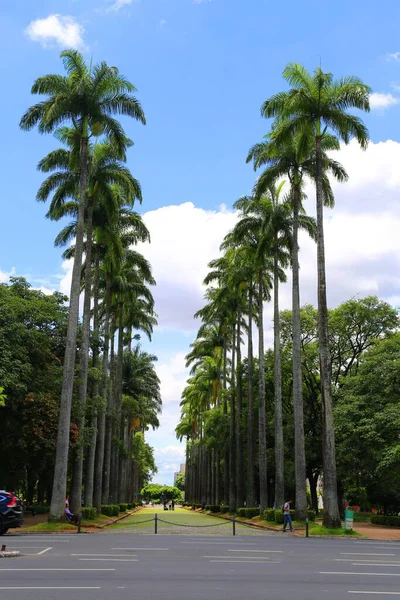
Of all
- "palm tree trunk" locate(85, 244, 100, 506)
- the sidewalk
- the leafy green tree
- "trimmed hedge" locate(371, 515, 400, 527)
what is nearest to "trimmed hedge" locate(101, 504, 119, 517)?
"palm tree trunk" locate(85, 244, 100, 506)

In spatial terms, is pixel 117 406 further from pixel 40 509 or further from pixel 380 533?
pixel 380 533

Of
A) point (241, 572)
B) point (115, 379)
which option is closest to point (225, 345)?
point (115, 379)

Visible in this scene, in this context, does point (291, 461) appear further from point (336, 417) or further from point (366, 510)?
point (366, 510)

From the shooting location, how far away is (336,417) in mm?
38406

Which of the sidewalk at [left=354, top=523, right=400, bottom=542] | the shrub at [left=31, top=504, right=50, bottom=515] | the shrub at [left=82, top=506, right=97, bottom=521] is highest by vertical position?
the shrub at [left=82, top=506, right=97, bottom=521]

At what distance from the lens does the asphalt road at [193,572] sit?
32.7 feet

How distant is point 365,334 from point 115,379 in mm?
20146

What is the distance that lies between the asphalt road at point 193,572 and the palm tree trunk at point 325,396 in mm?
7969

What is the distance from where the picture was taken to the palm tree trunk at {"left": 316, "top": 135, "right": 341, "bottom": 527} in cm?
2766

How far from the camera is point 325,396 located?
93.8 ft

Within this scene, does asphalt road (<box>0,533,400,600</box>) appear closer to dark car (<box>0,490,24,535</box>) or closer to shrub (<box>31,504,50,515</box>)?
dark car (<box>0,490,24,535</box>)

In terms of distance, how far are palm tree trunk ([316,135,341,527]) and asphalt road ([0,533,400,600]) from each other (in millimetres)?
7969

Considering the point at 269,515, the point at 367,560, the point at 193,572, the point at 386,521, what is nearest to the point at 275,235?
the point at 269,515

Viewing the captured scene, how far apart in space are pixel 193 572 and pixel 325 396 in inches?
664
